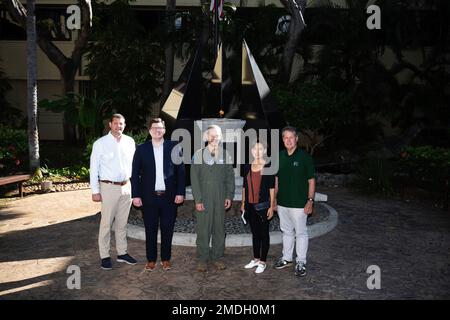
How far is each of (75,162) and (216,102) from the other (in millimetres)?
7162

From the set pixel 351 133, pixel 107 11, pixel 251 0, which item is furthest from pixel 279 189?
pixel 251 0

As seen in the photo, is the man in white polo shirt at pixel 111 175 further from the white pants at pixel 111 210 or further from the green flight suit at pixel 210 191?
the green flight suit at pixel 210 191

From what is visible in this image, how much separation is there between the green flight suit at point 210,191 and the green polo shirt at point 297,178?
70 cm

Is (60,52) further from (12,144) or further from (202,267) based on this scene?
(202,267)

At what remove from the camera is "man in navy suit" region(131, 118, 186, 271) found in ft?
17.4

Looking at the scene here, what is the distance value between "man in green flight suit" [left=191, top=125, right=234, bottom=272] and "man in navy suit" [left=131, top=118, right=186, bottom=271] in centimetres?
25

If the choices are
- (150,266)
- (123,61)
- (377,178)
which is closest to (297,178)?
(150,266)

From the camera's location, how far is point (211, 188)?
535 centimetres

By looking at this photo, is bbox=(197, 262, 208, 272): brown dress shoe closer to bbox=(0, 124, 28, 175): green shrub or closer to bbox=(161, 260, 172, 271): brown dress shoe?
bbox=(161, 260, 172, 271): brown dress shoe

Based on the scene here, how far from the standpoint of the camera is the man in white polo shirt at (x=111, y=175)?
17.6 feet

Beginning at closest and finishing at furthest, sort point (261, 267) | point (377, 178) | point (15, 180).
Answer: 1. point (261, 267)
2. point (15, 180)
3. point (377, 178)

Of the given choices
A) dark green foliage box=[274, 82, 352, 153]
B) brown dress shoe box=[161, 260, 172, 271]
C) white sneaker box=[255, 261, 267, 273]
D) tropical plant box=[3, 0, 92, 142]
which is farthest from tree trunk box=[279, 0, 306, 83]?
brown dress shoe box=[161, 260, 172, 271]

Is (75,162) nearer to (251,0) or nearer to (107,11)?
(107,11)

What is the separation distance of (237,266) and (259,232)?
0.64 meters
